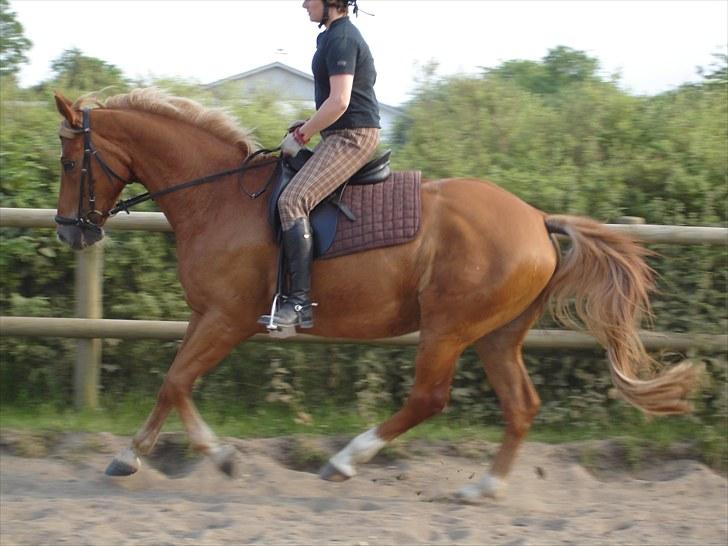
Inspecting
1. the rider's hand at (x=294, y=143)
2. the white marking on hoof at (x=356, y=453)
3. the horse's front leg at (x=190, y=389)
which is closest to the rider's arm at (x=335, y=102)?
the rider's hand at (x=294, y=143)

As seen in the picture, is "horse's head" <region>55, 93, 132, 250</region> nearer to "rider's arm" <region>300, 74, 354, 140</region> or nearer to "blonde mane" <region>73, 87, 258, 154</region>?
"blonde mane" <region>73, 87, 258, 154</region>

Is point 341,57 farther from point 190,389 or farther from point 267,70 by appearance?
point 267,70

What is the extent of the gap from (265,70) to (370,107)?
27.7 feet

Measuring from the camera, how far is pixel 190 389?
5488 mm

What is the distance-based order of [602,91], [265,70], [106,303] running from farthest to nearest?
[265,70] → [602,91] → [106,303]

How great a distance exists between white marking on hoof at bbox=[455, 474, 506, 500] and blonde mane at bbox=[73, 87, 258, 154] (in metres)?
2.37

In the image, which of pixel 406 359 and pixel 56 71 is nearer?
pixel 406 359

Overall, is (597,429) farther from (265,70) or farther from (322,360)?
(265,70)

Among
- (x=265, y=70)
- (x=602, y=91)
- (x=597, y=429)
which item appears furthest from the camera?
(x=265, y=70)

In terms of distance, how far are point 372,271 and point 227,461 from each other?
1.40m

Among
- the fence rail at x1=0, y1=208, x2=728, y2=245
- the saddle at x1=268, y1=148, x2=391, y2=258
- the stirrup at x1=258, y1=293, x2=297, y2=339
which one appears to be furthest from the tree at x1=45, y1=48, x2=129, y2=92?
the stirrup at x1=258, y1=293, x2=297, y2=339

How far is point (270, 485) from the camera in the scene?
18.5ft

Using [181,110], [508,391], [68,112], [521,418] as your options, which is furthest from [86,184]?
[521,418]

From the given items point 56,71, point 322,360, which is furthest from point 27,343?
point 56,71
